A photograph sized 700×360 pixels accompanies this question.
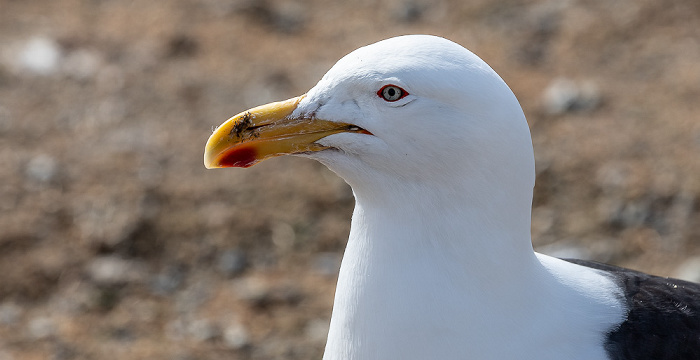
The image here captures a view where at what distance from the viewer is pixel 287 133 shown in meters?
2.86

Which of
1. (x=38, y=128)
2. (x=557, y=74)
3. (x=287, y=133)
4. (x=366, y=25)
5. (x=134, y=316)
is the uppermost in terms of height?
(x=366, y=25)

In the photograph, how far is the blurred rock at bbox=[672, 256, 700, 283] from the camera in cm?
501

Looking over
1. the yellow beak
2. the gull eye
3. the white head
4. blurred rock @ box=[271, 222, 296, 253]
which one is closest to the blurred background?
blurred rock @ box=[271, 222, 296, 253]

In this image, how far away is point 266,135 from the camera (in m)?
2.90

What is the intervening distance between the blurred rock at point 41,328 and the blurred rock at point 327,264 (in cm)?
143

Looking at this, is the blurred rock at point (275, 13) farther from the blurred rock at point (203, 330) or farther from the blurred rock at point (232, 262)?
the blurred rock at point (203, 330)

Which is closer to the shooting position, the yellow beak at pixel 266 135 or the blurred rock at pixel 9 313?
the yellow beak at pixel 266 135

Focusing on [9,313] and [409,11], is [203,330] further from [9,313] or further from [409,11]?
[409,11]

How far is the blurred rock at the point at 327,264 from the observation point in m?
5.36

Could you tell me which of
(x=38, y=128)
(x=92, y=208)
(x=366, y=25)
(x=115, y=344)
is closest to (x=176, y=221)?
(x=92, y=208)

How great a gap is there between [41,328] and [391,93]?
10.0 feet

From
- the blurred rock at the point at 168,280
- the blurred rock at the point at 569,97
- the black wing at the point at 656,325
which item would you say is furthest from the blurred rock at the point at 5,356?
the blurred rock at the point at 569,97

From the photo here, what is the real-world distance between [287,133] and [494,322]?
0.82 meters

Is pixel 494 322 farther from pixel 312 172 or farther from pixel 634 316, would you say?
pixel 312 172
